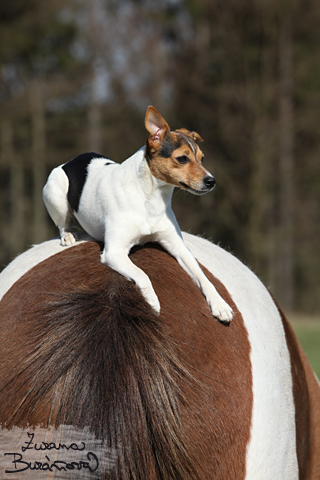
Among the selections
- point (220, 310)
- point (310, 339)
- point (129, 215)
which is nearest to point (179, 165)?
point (129, 215)

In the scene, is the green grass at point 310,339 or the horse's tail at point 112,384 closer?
the horse's tail at point 112,384

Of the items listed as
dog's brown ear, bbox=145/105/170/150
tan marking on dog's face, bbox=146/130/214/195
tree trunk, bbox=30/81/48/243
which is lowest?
tree trunk, bbox=30/81/48/243

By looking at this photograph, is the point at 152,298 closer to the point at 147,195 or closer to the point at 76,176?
the point at 147,195

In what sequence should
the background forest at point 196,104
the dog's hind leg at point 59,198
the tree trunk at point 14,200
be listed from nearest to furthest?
the dog's hind leg at point 59,198 < the background forest at point 196,104 < the tree trunk at point 14,200

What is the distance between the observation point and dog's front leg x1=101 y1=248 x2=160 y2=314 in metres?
1.78

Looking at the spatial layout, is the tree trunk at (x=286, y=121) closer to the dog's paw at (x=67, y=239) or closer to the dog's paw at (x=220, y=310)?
the dog's paw at (x=67, y=239)

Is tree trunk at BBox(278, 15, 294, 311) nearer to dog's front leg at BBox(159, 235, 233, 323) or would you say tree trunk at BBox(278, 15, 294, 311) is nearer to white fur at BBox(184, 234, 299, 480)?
white fur at BBox(184, 234, 299, 480)

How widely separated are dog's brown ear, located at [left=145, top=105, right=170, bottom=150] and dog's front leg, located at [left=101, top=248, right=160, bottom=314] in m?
0.58

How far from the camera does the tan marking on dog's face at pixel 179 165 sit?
7.75ft

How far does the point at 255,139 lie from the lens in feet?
53.3

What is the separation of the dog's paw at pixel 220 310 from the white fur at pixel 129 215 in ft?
0.32

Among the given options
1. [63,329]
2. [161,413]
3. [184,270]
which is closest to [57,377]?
[63,329]

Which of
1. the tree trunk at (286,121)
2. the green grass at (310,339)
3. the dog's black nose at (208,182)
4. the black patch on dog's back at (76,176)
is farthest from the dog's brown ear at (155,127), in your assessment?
the tree trunk at (286,121)

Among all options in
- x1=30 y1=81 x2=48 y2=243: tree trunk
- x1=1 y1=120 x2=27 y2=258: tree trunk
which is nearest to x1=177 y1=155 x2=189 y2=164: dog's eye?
x1=30 y1=81 x2=48 y2=243: tree trunk
